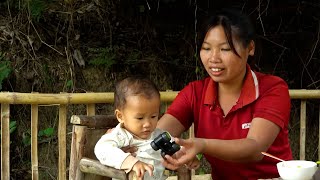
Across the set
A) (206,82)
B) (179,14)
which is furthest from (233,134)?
(179,14)

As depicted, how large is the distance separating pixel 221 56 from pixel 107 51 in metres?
3.04

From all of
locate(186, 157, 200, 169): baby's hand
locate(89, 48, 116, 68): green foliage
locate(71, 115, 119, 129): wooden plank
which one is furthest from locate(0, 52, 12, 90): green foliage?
locate(186, 157, 200, 169): baby's hand

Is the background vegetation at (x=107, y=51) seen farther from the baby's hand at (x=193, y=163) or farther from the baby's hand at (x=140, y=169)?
the baby's hand at (x=140, y=169)

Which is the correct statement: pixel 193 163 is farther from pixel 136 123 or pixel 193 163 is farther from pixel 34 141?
pixel 34 141

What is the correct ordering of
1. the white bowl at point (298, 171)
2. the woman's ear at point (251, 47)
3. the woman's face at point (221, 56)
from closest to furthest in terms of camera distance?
the white bowl at point (298, 171) < the woman's face at point (221, 56) < the woman's ear at point (251, 47)

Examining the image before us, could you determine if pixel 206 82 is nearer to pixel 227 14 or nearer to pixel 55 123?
pixel 227 14

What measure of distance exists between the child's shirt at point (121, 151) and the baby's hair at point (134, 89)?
12 cm

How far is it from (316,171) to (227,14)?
0.81 metres

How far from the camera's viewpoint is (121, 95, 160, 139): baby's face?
6.98 feet

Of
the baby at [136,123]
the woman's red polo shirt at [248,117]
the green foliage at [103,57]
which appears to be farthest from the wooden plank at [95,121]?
the green foliage at [103,57]

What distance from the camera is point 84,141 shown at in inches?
90.3

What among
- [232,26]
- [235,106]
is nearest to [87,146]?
[235,106]

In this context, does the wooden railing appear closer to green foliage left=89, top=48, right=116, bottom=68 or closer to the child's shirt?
the child's shirt

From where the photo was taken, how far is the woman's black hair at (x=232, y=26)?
2260 mm
